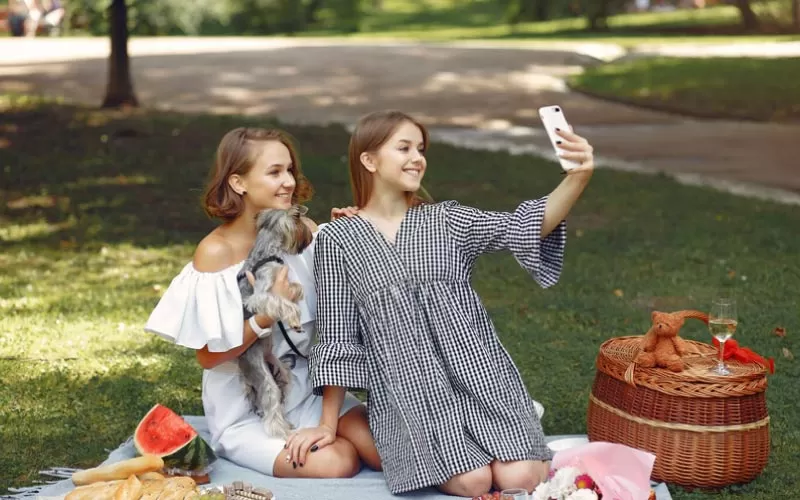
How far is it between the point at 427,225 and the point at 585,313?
3128 mm

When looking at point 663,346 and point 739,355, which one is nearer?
point 663,346

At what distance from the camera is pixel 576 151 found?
4137 millimetres

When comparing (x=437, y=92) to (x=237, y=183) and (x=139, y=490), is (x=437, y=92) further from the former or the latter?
(x=139, y=490)

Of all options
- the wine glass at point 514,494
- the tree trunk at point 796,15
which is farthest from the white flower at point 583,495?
the tree trunk at point 796,15

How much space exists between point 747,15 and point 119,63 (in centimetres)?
2242

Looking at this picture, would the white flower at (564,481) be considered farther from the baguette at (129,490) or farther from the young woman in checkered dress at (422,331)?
the baguette at (129,490)

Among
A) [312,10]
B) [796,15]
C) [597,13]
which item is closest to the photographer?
[796,15]

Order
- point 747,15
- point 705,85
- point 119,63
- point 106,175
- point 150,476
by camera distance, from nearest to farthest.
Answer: point 150,476, point 106,175, point 119,63, point 705,85, point 747,15

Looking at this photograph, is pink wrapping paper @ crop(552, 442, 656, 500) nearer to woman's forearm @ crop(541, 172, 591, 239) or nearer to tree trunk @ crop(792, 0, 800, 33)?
woman's forearm @ crop(541, 172, 591, 239)

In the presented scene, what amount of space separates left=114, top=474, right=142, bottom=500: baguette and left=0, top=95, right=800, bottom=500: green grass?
93cm

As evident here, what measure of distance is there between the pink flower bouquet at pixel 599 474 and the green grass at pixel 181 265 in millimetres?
468

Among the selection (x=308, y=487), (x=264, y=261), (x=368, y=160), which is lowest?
(x=308, y=487)

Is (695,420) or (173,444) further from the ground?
(695,420)

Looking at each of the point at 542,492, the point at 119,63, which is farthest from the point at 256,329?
the point at 119,63
